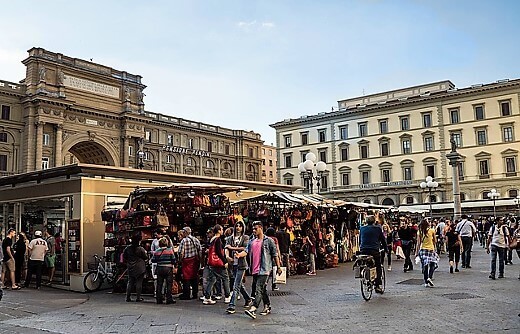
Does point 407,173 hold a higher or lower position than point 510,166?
higher

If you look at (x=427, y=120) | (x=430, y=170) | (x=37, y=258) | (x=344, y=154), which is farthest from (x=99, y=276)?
(x=344, y=154)

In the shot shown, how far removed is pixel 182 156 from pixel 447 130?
33.5 meters

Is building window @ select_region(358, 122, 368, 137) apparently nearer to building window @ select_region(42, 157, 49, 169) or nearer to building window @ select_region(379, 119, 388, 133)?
building window @ select_region(379, 119, 388, 133)

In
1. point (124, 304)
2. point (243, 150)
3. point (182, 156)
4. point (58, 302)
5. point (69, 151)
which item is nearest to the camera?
point (124, 304)

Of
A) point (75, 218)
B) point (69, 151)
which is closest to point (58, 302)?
point (75, 218)

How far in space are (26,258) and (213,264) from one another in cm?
723

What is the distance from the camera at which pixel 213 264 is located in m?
10.1

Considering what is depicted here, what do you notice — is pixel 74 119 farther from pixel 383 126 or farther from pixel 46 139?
pixel 383 126

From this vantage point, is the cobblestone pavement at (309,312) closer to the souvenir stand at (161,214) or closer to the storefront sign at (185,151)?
the souvenir stand at (161,214)

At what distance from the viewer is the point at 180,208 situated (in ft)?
42.7

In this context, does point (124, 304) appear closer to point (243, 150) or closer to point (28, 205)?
point (28, 205)

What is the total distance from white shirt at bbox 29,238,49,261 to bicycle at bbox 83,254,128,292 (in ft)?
5.90

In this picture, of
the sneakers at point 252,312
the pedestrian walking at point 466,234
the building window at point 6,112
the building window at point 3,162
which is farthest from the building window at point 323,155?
the sneakers at point 252,312

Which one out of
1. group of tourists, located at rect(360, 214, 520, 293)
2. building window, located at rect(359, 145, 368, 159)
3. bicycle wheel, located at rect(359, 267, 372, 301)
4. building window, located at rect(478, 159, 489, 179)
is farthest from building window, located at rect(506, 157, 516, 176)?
bicycle wheel, located at rect(359, 267, 372, 301)
